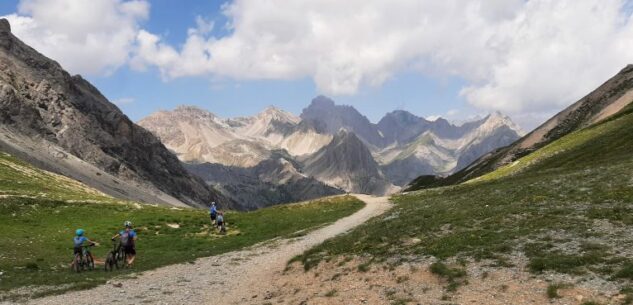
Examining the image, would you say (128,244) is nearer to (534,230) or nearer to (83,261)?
(83,261)

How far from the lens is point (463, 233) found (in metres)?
29.6

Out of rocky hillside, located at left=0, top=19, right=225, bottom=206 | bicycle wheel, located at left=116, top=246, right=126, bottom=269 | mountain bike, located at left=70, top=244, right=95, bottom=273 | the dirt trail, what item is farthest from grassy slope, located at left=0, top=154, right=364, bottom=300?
rocky hillside, located at left=0, top=19, right=225, bottom=206

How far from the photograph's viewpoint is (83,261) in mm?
34469

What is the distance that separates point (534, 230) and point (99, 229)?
41.4m

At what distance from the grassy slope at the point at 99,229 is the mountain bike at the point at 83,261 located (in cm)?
69

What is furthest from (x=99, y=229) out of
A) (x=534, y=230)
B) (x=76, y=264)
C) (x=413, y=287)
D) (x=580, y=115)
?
(x=580, y=115)

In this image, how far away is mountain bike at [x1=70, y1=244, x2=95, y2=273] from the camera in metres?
33.5

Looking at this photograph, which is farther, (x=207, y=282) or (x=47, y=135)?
(x=47, y=135)

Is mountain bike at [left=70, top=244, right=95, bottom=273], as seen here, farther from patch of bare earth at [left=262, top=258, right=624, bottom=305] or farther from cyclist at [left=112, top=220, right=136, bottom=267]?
patch of bare earth at [left=262, top=258, right=624, bottom=305]

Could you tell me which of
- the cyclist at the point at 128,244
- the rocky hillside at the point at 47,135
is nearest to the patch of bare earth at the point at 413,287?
the cyclist at the point at 128,244

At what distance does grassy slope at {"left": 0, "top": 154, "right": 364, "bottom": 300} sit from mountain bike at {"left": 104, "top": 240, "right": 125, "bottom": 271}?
98cm

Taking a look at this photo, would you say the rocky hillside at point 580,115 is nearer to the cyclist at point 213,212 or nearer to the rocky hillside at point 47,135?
the cyclist at point 213,212

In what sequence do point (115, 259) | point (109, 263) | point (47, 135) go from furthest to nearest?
point (47, 135) < point (115, 259) < point (109, 263)

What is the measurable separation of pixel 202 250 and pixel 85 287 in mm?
14691
